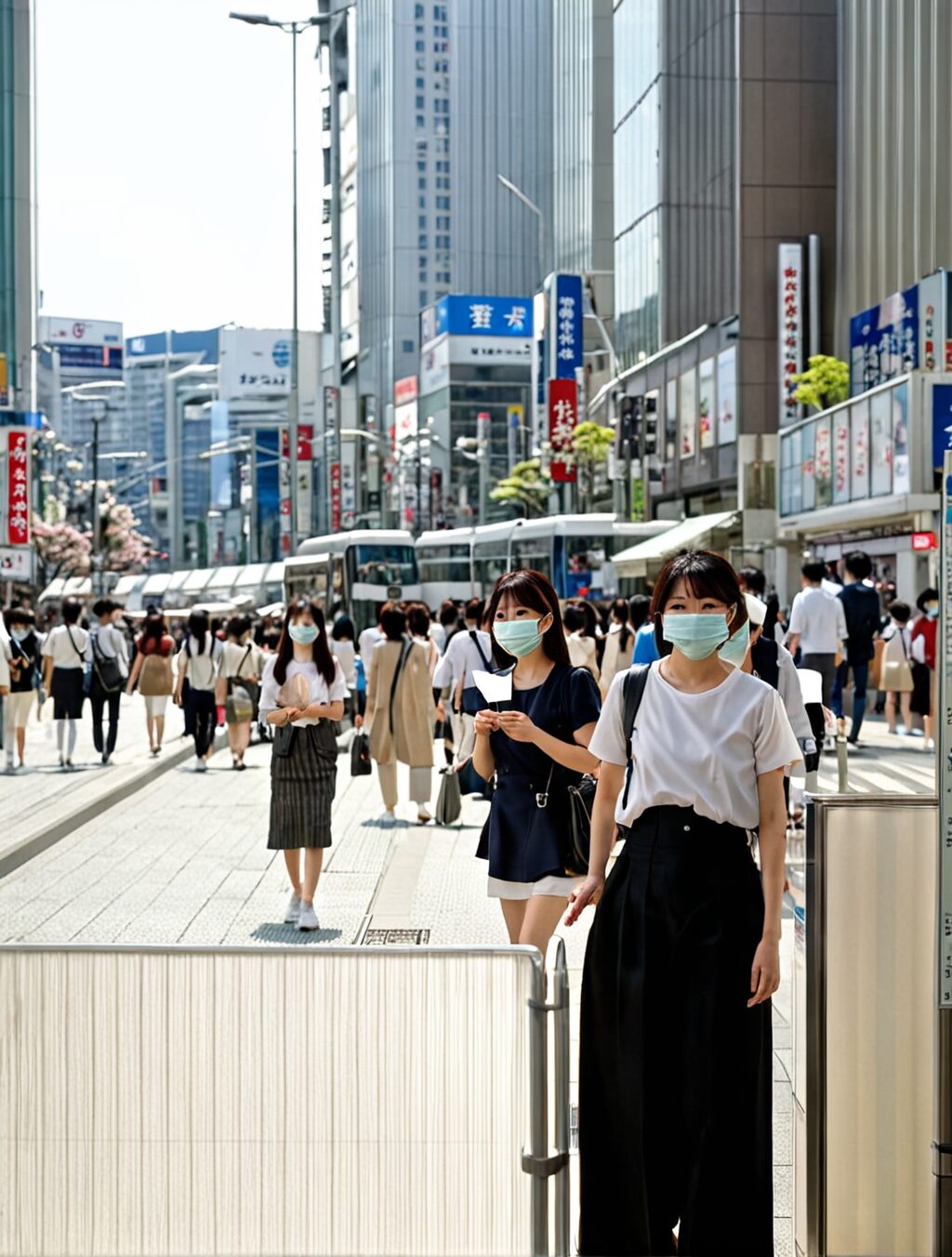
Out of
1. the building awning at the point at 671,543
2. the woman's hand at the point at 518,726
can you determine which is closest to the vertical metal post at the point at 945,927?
the woman's hand at the point at 518,726

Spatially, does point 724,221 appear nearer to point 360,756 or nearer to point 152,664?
point 152,664

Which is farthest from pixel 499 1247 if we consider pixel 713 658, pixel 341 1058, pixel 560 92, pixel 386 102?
pixel 386 102

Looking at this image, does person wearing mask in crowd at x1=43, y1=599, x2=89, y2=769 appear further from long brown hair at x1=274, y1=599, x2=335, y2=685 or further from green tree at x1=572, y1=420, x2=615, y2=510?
green tree at x1=572, y1=420, x2=615, y2=510

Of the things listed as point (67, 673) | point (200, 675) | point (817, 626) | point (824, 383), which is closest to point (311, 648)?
point (817, 626)

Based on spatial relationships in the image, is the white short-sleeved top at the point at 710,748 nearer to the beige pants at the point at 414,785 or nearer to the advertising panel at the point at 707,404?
the beige pants at the point at 414,785

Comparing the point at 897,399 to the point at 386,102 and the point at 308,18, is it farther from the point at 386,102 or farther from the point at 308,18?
the point at 386,102

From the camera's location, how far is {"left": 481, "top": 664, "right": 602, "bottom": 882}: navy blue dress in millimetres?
5789

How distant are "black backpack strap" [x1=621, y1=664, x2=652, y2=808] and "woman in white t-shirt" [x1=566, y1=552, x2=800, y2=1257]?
3.0 inches

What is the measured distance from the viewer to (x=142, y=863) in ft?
39.5

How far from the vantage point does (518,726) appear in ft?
18.4

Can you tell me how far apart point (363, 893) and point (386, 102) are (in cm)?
15495

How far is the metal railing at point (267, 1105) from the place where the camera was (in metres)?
3.62

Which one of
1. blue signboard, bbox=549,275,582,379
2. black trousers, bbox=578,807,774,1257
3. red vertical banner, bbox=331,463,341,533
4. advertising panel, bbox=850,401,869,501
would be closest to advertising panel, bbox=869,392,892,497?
advertising panel, bbox=850,401,869,501

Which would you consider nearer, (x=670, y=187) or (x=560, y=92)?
(x=670, y=187)
